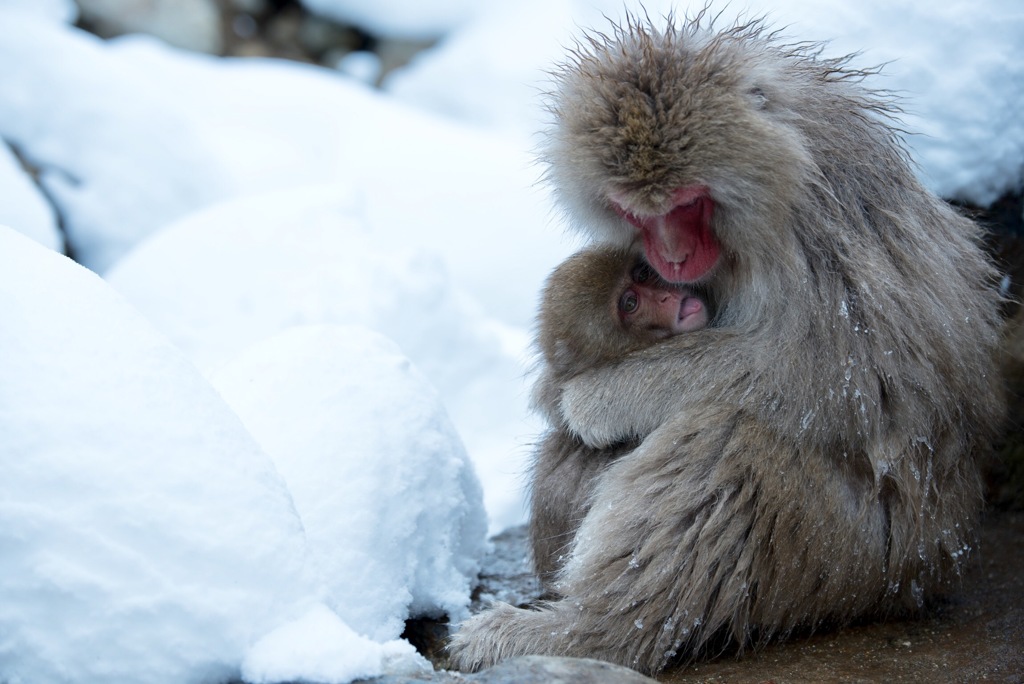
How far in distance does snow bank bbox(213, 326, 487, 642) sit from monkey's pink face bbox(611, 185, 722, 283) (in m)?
0.80

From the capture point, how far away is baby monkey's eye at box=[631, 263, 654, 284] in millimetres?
2822

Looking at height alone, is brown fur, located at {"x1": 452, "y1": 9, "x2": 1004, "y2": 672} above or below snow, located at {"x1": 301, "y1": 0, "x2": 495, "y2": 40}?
below

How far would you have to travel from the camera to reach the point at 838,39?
11.6 feet

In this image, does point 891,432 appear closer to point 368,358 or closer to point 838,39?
point 368,358

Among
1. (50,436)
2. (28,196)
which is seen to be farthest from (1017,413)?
(28,196)

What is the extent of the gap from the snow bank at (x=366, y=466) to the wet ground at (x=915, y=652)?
0.70m

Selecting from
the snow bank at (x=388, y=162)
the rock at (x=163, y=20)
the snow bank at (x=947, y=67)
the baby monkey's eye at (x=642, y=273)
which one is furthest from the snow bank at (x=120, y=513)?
the rock at (x=163, y=20)

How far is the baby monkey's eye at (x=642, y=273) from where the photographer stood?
282 centimetres

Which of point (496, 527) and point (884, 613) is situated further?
point (496, 527)

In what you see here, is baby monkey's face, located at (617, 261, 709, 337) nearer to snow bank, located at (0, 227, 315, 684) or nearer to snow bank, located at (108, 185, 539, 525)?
snow bank, located at (0, 227, 315, 684)

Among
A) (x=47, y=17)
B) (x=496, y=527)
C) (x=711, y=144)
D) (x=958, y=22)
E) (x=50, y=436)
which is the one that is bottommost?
(x=496, y=527)

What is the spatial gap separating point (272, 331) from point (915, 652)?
2418 mm

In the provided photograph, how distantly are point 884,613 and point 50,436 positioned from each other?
2050mm

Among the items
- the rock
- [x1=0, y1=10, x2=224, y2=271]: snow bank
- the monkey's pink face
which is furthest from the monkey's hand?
the rock
